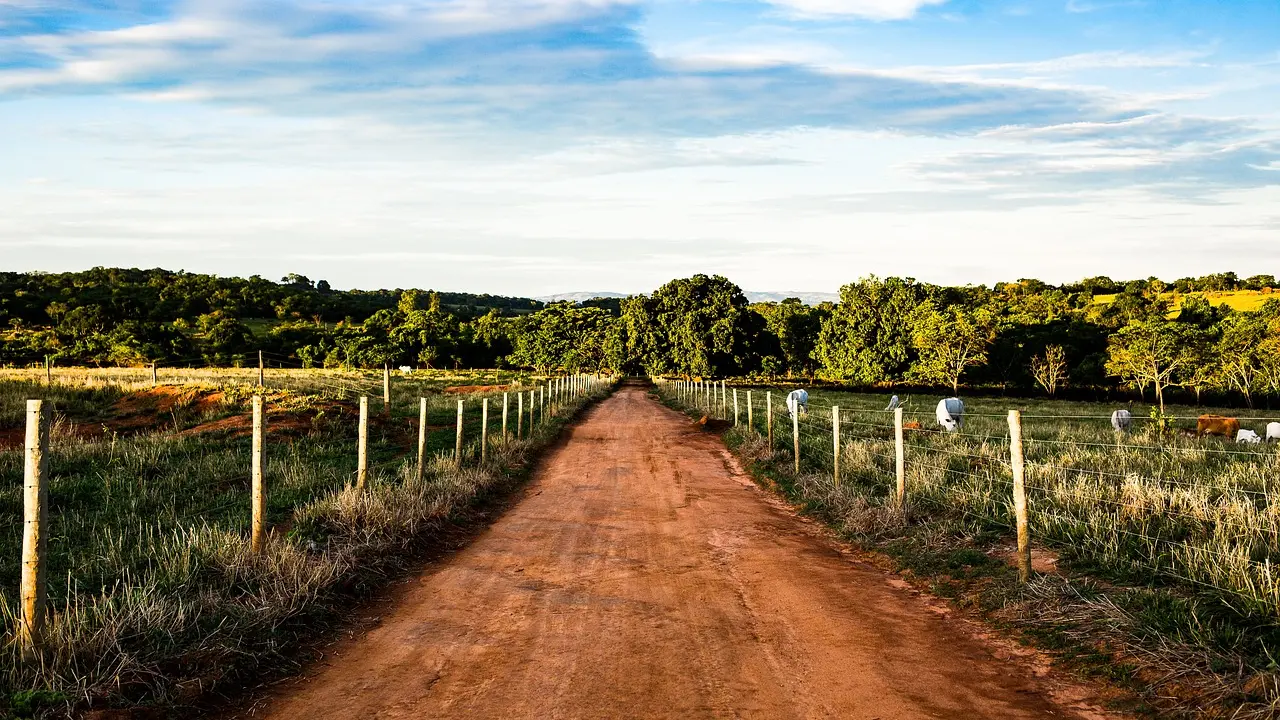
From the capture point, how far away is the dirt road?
17.0 ft

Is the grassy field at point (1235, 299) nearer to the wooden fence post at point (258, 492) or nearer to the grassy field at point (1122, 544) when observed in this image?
the grassy field at point (1122, 544)

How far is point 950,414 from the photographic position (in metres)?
25.7

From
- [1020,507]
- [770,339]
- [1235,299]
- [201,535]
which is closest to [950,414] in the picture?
[1020,507]

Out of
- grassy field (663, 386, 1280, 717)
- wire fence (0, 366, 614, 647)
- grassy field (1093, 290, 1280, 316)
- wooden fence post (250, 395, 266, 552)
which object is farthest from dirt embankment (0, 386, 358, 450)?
grassy field (1093, 290, 1280, 316)

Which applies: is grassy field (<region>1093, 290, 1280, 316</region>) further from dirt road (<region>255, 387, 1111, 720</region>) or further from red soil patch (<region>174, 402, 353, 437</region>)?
dirt road (<region>255, 387, 1111, 720</region>)

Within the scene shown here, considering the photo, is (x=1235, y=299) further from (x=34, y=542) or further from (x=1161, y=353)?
(x=34, y=542)

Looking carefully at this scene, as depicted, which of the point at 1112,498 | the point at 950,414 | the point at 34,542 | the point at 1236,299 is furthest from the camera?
the point at 1236,299

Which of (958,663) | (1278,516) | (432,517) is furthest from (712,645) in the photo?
(1278,516)

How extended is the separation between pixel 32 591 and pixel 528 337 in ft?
305

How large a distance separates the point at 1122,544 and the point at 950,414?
18207 millimetres

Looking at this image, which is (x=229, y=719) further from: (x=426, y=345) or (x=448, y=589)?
(x=426, y=345)

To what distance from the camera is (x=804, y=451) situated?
17906 mm

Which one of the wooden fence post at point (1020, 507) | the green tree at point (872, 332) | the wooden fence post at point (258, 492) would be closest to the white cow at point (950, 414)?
the wooden fence post at point (1020, 507)

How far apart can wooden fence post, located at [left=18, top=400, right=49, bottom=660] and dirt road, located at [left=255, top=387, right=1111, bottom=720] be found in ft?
5.52
